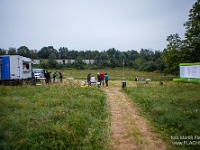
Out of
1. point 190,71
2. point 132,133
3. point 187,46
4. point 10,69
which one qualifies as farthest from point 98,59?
point 132,133

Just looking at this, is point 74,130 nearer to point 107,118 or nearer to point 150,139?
point 107,118

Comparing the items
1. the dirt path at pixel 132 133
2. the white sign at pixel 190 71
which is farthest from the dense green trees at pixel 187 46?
the dirt path at pixel 132 133

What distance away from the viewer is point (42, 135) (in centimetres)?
412

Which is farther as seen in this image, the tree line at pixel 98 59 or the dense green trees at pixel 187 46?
the tree line at pixel 98 59

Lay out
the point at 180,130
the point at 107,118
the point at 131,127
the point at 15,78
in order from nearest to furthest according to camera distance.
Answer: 1. the point at 180,130
2. the point at 131,127
3. the point at 107,118
4. the point at 15,78

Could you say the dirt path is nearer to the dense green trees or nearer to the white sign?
the white sign

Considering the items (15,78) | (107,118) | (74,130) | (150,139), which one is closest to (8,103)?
(74,130)

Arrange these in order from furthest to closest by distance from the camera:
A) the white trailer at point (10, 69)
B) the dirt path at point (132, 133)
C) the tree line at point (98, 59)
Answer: the tree line at point (98, 59)
the white trailer at point (10, 69)
the dirt path at point (132, 133)

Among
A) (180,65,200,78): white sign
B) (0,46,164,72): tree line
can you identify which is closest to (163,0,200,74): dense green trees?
(180,65,200,78): white sign

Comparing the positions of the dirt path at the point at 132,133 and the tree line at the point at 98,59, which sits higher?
the tree line at the point at 98,59

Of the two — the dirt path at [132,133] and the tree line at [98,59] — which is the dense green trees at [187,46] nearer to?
the tree line at [98,59]

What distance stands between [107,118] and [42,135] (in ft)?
10.2

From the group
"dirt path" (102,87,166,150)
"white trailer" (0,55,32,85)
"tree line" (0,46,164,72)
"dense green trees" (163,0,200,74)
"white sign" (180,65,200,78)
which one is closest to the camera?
"dirt path" (102,87,166,150)

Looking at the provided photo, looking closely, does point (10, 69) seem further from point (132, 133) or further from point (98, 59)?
point (98, 59)
